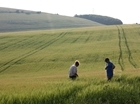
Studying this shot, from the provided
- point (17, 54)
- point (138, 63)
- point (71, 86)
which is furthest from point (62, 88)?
point (17, 54)

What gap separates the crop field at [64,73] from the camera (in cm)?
992

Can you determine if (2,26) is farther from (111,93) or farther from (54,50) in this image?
(111,93)

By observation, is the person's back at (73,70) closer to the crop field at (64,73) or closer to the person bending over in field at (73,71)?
the person bending over in field at (73,71)

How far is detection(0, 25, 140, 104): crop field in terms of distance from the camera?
391 inches

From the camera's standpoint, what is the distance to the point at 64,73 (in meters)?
34.6

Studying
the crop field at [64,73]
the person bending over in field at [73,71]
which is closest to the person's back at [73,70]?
the person bending over in field at [73,71]

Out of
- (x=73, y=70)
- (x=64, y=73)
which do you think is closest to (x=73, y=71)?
(x=73, y=70)

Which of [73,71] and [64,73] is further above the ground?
[73,71]

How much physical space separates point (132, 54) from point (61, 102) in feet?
131

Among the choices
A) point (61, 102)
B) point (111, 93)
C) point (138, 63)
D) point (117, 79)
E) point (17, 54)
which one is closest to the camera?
point (61, 102)

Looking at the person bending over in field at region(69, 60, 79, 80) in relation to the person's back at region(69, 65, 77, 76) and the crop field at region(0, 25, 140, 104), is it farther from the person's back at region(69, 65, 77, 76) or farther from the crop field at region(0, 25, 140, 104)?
the crop field at region(0, 25, 140, 104)

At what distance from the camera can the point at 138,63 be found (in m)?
40.2

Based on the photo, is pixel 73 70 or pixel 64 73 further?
pixel 64 73

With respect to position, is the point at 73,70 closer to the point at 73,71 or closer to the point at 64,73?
the point at 73,71
